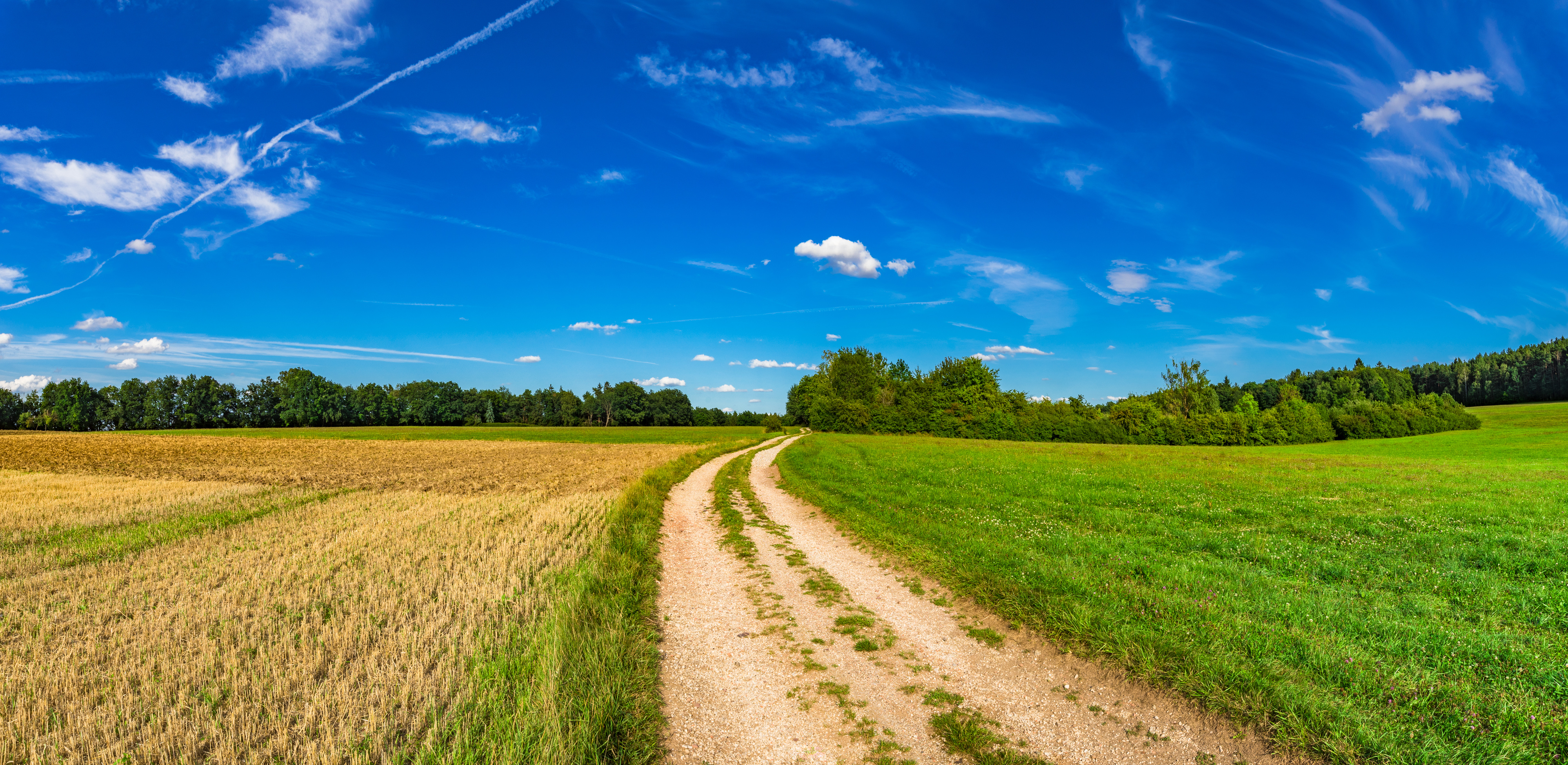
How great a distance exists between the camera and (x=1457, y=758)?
14.2 feet

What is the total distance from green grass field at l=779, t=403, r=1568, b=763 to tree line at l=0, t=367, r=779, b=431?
93.3 metres

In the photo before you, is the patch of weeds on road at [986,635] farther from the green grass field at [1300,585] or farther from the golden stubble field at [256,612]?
the golden stubble field at [256,612]

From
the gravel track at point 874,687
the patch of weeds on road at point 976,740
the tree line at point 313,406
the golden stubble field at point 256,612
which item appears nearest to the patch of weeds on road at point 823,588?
the gravel track at point 874,687

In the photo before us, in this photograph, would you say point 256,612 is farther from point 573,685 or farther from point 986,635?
point 986,635

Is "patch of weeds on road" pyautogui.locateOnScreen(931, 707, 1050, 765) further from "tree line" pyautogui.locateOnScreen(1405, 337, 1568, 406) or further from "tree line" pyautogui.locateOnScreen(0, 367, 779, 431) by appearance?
"tree line" pyautogui.locateOnScreen(1405, 337, 1568, 406)

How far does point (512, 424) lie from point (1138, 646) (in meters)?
141

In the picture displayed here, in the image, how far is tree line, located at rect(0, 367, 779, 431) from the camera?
372ft

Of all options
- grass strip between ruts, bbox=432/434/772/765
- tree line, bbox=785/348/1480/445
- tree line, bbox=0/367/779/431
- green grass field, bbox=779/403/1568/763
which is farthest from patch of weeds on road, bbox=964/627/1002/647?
tree line, bbox=0/367/779/431

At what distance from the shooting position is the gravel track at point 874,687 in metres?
4.92

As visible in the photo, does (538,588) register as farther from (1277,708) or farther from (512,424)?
(512,424)

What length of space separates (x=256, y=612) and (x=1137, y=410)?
3353 inches

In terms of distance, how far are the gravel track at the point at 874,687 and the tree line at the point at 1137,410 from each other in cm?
7041

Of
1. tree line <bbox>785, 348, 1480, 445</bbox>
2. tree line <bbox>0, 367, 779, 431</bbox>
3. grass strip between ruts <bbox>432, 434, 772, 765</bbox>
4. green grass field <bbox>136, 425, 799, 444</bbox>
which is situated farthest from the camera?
tree line <bbox>0, 367, 779, 431</bbox>

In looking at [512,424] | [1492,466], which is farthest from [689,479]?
[512,424]
